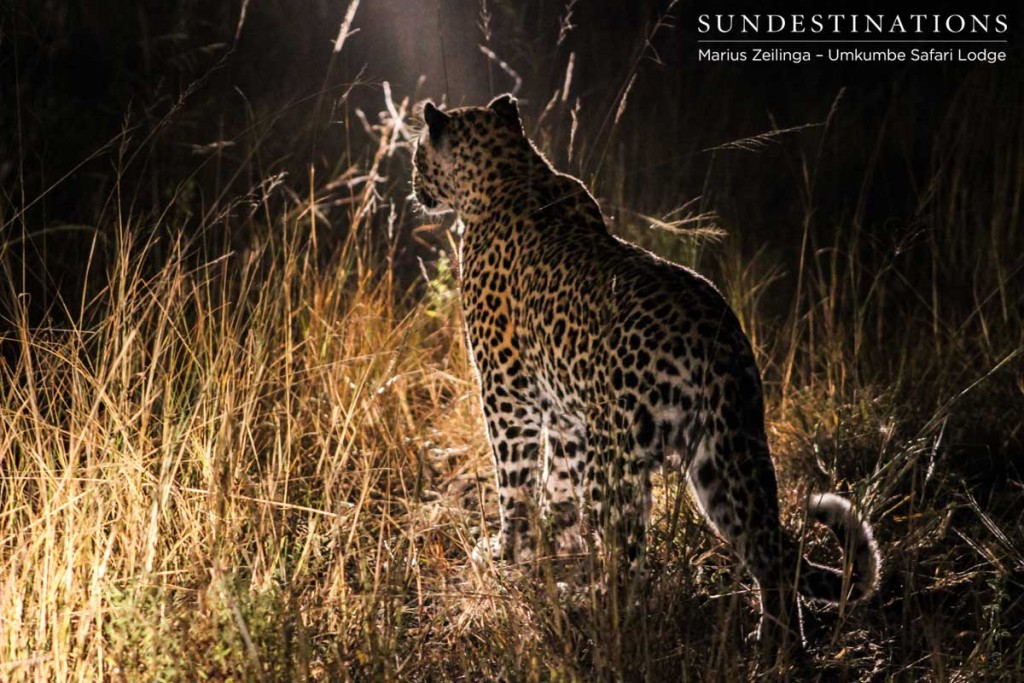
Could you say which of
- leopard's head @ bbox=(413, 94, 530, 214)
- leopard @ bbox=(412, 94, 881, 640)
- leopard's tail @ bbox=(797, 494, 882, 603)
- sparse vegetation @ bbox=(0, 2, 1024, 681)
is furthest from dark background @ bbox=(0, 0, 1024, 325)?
leopard's tail @ bbox=(797, 494, 882, 603)

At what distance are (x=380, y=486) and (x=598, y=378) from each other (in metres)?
1.41

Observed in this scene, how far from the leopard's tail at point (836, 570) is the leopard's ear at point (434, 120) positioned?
6.11 feet

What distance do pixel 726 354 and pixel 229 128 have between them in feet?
18.8

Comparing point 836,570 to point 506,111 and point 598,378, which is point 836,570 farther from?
point 506,111

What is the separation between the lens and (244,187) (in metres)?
7.34

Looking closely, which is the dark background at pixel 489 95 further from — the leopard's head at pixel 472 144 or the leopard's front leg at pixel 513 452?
the leopard's front leg at pixel 513 452

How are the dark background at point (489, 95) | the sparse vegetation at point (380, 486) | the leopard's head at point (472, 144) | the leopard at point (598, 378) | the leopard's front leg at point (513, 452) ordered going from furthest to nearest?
the dark background at point (489, 95), the leopard's head at point (472, 144), the leopard's front leg at point (513, 452), the leopard at point (598, 378), the sparse vegetation at point (380, 486)

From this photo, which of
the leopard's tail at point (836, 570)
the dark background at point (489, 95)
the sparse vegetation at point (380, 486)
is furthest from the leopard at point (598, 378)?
the dark background at point (489, 95)

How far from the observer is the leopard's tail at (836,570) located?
120 inches

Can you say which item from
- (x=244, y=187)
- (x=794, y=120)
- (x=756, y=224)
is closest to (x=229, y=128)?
(x=244, y=187)

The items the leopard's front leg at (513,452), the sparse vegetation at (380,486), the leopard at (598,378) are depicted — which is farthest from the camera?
the leopard's front leg at (513,452)

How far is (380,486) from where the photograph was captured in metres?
4.50

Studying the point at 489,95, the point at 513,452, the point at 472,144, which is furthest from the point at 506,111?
the point at 489,95

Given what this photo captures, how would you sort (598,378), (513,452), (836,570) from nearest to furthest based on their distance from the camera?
(836,570)
(598,378)
(513,452)
